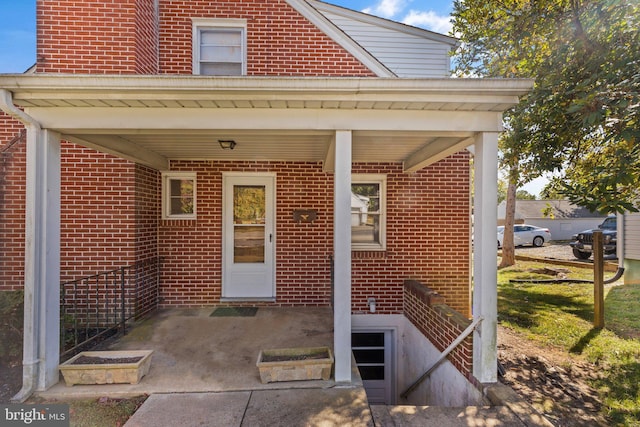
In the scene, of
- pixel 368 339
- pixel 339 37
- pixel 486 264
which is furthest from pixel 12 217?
pixel 486 264

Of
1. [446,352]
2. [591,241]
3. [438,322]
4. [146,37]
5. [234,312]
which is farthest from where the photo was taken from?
[591,241]

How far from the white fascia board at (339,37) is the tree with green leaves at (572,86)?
5.38ft

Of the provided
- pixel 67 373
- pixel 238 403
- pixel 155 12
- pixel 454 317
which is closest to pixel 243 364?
pixel 238 403

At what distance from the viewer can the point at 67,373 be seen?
299cm

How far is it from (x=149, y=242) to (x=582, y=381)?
6.24 meters

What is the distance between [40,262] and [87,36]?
345cm

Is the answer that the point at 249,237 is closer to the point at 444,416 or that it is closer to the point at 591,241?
the point at 444,416

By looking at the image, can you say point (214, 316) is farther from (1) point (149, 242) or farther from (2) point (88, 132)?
(2) point (88, 132)

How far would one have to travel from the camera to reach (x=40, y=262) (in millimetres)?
2973

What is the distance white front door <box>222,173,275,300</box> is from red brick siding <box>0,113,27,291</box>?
9.08 ft

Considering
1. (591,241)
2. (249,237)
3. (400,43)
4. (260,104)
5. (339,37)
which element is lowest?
(591,241)

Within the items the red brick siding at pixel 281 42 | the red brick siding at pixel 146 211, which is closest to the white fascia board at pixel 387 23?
the red brick siding at pixel 281 42

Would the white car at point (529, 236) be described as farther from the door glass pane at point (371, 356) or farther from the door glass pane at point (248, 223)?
the door glass pane at point (248, 223)

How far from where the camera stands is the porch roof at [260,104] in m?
2.77
